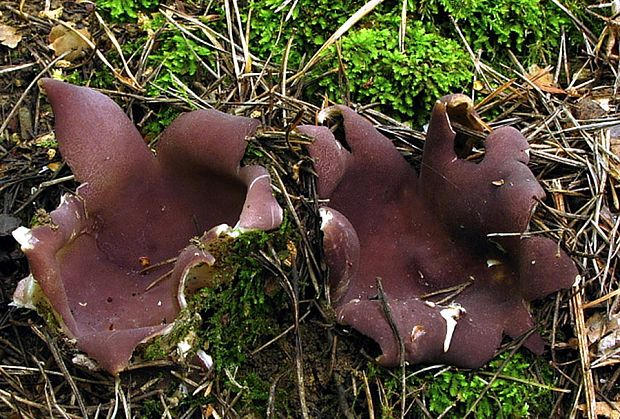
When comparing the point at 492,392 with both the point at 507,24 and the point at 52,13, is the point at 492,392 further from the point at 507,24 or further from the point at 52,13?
the point at 52,13

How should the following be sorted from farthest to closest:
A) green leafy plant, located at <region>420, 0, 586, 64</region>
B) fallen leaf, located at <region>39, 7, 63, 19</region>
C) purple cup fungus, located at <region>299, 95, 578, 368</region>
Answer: fallen leaf, located at <region>39, 7, 63, 19</region> → green leafy plant, located at <region>420, 0, 586, 64</region> → purple cup fungus, located at <region>299, 95, 578, 368</region>

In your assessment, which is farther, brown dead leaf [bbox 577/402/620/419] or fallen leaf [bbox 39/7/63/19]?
fallen leaf [bbox 39/7/63/19]

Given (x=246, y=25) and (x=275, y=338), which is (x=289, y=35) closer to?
(x=246, y=25)

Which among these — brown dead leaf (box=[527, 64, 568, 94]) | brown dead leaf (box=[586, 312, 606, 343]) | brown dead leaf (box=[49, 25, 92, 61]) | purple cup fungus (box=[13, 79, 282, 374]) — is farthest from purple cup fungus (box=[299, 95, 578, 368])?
brown dead leaf (box=[49, 25, 92, 61])

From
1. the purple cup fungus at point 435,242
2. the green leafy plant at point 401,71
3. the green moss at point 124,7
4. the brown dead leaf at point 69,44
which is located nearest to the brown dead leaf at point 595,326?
the purple cup fungus at point 435,242

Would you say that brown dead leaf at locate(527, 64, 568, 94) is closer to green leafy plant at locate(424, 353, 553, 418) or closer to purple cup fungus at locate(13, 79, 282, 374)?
Answer: green leafy plant at locate(424, 353, 553, 418)

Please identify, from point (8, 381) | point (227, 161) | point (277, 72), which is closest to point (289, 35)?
point (277, 72)
